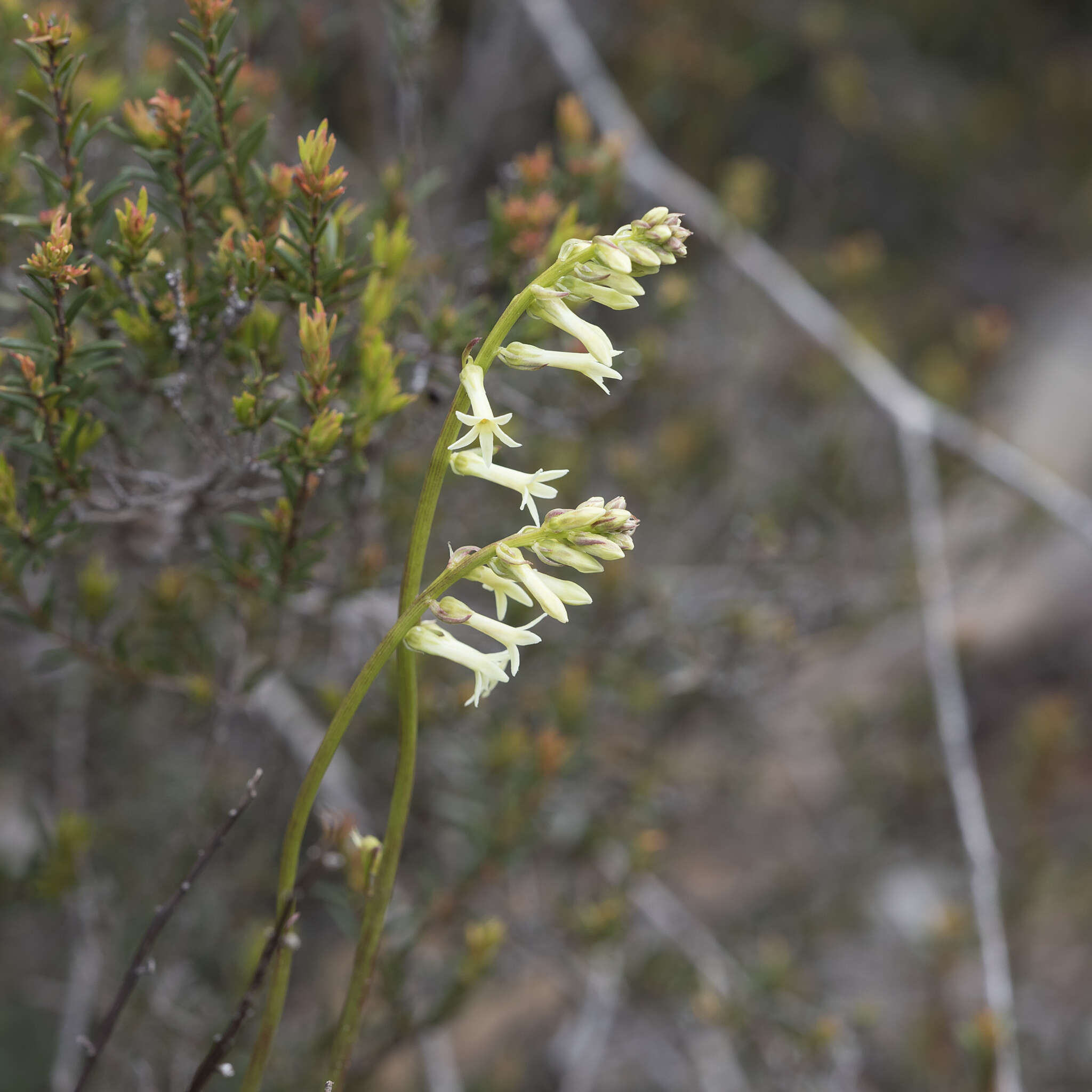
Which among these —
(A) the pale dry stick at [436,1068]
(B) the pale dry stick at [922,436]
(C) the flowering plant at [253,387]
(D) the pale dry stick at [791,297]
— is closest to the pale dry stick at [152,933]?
(C) the flowering plant at [253,387]

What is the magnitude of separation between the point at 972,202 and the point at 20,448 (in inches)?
254

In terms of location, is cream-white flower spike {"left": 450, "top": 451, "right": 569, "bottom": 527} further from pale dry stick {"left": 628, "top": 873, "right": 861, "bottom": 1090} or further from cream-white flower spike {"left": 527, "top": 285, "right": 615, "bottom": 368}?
pale dry stick {"left": 628, "top": 873, "right": 861, "bottom": 1090}

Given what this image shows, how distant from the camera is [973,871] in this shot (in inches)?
94.5

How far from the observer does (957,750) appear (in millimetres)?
2676

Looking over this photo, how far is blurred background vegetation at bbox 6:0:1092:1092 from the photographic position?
2.27 meters

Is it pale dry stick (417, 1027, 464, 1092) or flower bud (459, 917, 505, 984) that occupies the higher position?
flower bud (459, 917, 505, 984)

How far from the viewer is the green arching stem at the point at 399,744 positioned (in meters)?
1.06

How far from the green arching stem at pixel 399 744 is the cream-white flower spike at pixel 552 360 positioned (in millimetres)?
28

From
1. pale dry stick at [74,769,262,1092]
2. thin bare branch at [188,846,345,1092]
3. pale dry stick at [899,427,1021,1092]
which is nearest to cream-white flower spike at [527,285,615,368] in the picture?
pale dry stick at [74,769,262,1092]

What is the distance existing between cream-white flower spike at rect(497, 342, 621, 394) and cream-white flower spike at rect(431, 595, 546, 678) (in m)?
0.30

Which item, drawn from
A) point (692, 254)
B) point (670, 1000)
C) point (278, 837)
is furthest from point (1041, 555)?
point (278, 837)

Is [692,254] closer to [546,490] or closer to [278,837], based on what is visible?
[278,837]

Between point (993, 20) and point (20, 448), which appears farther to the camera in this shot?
point (993, 20)

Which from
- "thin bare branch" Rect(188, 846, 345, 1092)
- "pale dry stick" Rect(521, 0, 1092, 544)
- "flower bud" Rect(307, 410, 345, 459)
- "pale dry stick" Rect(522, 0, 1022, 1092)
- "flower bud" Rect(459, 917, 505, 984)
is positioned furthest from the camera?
"pale dry stick" Rect(521, 0, 1092, 544)
